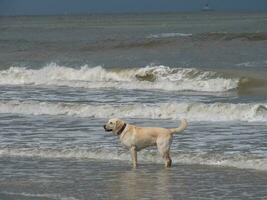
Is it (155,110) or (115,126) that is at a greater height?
(115,126)

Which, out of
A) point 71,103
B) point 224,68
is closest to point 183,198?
point 71,103

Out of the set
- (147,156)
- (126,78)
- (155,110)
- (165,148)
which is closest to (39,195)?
(165,148)

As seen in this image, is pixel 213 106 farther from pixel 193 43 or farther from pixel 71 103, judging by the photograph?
pixel 193 43

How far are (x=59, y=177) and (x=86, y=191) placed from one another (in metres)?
1.05

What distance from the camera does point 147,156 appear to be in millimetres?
11570

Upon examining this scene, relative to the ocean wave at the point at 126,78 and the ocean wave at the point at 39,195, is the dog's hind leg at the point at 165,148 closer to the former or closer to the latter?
the ocean wave at the point at 39,195

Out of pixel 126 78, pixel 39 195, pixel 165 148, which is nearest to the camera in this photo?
pixel 39 195

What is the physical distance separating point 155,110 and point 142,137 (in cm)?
603

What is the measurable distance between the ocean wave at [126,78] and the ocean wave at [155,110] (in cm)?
568

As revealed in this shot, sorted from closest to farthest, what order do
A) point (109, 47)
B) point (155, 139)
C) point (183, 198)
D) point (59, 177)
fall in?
point (183, 198), point (59, 177), point (155, 139), point (109, 47)

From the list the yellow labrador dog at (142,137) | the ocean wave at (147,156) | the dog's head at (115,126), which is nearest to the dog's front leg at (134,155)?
the yellow labrador dog at (142,137)

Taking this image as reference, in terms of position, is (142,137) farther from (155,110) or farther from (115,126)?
(155,110)

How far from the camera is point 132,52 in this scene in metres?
36.3

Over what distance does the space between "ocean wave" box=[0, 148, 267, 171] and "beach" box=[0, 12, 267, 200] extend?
2cm
